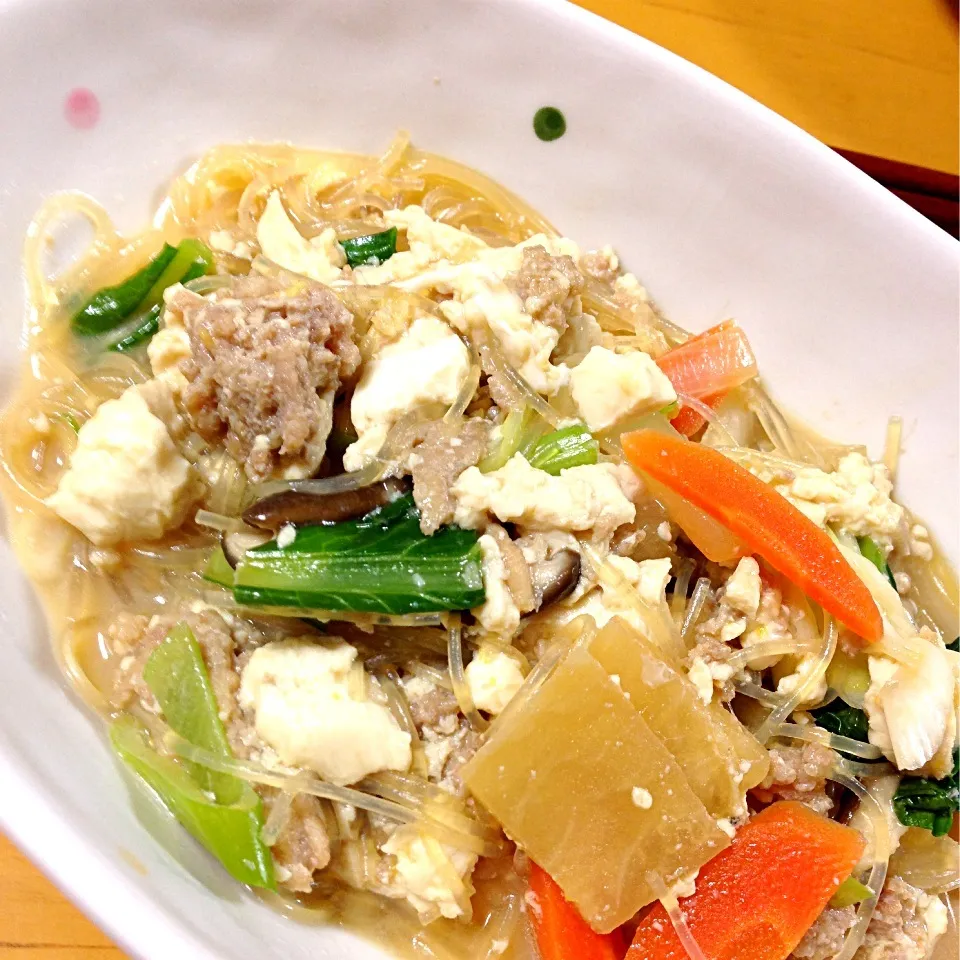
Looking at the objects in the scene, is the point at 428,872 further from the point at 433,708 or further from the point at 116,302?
the point at 116,302

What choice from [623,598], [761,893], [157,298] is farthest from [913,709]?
[157,298]

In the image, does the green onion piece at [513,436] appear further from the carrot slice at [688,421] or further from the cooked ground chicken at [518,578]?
the carrot slice at [688,421]

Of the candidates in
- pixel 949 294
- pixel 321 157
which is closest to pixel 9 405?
pixel 321 157

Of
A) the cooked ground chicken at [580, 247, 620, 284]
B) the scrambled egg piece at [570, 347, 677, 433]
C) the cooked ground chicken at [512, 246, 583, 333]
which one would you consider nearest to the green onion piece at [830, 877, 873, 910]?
the scrambled egg piece at [570, 347, 677, 433]

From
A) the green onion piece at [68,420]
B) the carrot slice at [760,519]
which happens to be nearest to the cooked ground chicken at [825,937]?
the carrot slice at [760,519]

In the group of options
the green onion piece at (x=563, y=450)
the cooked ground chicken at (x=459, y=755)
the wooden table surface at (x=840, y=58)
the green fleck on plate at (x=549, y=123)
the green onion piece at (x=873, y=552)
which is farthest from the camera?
the wooden table surface at (x=840, y=58)

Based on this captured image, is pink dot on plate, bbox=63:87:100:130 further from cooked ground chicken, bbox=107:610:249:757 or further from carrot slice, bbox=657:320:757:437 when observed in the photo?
carrot slice, bbox=657:320:757:437
